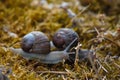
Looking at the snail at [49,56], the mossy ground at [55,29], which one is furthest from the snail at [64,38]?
the mossy ground at [55,29]

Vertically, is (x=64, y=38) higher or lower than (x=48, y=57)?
higher

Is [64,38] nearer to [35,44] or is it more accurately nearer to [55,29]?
[35,44]

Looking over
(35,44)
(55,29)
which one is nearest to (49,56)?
(35,44)

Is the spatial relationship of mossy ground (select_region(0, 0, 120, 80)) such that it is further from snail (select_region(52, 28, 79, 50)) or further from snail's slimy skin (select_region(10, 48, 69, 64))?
snail (select_region(52, 28, 79, 50))

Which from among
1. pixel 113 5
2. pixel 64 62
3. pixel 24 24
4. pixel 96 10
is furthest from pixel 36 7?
pixel 64 62

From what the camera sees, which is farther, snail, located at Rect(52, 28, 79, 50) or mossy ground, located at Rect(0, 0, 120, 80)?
snail, located at Rect(52, 28, 79, 50)

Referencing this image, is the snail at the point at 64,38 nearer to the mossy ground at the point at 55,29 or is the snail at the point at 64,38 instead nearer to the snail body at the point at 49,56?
the snail body at the point at 49,56

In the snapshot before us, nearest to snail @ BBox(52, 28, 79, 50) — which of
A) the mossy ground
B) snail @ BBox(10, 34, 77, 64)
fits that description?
snail @ BBox(10, 34, 77, 64)

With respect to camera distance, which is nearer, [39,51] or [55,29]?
[39,51]

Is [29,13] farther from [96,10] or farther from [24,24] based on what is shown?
[96,10]
